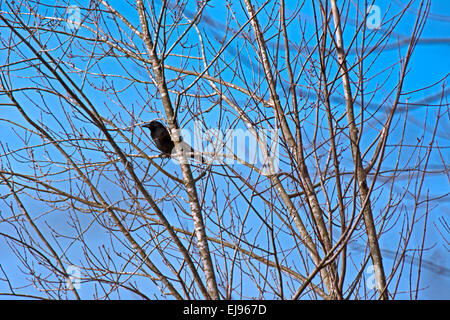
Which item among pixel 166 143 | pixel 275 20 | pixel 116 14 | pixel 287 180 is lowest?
pixel 287 180

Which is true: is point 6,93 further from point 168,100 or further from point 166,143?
point 166,143

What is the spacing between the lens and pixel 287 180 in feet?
15.5
